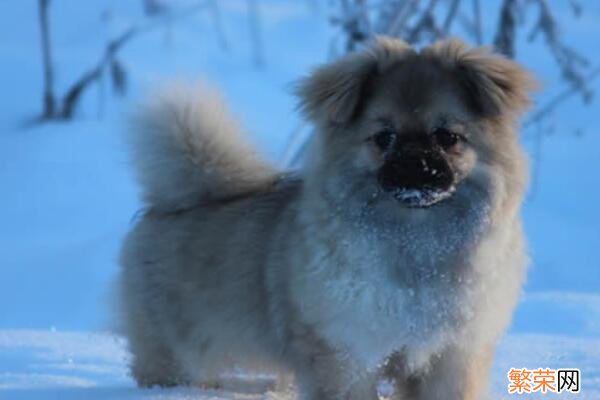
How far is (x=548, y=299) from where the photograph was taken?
261 inches

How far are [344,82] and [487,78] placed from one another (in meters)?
0.45

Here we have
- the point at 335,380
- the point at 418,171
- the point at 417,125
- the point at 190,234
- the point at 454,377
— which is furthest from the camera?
the point at 190,234

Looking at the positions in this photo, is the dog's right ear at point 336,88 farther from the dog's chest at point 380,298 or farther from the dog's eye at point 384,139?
the dog's chest at point 380,298

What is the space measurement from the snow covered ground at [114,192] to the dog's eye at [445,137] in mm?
595

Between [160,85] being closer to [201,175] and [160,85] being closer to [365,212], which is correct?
[201,175]

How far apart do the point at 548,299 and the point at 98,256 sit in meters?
4.14

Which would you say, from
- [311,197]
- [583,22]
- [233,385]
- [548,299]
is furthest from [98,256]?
[583,22]

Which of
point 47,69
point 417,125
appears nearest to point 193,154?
point 417,125

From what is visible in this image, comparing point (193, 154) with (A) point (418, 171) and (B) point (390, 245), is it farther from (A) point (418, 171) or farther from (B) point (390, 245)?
(A) point (418, 171)

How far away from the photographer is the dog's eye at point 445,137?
3.27 metres

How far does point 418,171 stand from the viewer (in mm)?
3119

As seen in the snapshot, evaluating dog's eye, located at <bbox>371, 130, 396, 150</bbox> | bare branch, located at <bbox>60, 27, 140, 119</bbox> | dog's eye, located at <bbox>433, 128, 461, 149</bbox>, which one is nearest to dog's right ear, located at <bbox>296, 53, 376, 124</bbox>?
dog's eye, located at <bbox>371, 130, 396, 150</bbox>

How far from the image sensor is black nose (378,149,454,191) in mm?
3129

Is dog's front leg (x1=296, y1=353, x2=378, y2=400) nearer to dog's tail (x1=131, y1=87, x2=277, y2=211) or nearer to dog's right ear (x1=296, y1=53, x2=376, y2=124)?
dog's right ear (x1=296, y1=53, x2=376, y2=124)
